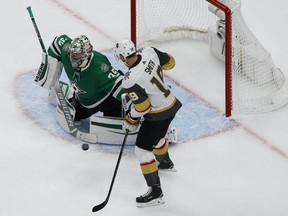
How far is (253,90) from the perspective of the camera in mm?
6328

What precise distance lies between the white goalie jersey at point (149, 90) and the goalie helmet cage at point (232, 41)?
911 millimetres

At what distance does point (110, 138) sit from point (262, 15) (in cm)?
224

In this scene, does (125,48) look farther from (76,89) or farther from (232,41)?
(232,41)

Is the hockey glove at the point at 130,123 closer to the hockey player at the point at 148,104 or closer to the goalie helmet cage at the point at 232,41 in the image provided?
the hockey player at the point at 148,104

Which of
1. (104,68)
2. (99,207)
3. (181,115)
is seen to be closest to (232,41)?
(181,115)

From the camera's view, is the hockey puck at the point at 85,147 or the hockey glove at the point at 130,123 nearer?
the hockey glove at the point at 130,123

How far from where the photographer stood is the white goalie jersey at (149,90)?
16.8 ft

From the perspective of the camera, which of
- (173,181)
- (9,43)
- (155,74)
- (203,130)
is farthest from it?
(9,43)

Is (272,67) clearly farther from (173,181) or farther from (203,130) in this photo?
(173,181)

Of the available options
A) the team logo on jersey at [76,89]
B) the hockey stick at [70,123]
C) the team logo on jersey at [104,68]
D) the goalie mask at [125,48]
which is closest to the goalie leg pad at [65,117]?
the hockey stick at [70,123]

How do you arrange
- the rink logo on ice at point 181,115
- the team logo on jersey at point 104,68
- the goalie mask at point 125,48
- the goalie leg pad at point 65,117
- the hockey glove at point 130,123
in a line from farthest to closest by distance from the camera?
the rink logo on ice at point 181,115 → the goalie leg pad at point 65,117 → the team logo on jersey at point 104,68 → the hockey glove at point 130,123 → the goalie mask at point 125,48

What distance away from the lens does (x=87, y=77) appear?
5754mm

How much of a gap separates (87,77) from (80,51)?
21 centimetres

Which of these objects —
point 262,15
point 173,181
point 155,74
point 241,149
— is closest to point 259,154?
point 241,149
